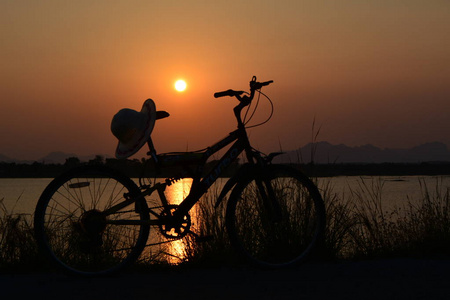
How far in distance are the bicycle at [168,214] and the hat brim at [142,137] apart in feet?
0.09

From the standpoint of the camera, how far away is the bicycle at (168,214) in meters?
4.25

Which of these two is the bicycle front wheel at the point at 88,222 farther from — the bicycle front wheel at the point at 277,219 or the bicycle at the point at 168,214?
the bicycle front wheel at the point at 277,219

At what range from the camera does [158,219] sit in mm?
4301

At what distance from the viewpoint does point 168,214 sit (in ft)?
14.2

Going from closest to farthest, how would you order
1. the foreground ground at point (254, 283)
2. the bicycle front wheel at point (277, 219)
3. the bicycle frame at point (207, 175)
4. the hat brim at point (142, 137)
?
the foreground ground at point (254, 283)
the hat brim at point (142, 137)
the bicycle frame at point (207, 175)
the bicycle front wheel at point (277, 219)

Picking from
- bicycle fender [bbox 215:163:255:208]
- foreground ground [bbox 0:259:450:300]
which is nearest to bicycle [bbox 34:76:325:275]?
bicycle fender [bbox 215:163:255:208]

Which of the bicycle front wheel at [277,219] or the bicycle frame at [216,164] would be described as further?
the bicycle front wheel at [277,219]

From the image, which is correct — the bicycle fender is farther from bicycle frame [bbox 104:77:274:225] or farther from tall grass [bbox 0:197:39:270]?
tall grass [bbox 0:197:39:270]

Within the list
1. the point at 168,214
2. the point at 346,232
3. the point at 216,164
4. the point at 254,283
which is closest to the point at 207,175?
the point at 216,164

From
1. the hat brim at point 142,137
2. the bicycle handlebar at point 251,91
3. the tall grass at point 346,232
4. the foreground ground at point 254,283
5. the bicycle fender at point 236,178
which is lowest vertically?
the foreground ground at point 254,283

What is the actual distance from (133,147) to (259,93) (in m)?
1.23

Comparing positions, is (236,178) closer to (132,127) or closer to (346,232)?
(132,127)

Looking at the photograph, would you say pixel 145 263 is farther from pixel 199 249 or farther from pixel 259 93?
pixel 259 93

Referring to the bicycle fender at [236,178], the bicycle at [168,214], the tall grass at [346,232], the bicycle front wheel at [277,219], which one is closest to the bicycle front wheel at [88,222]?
the bicycle at [168,214]
